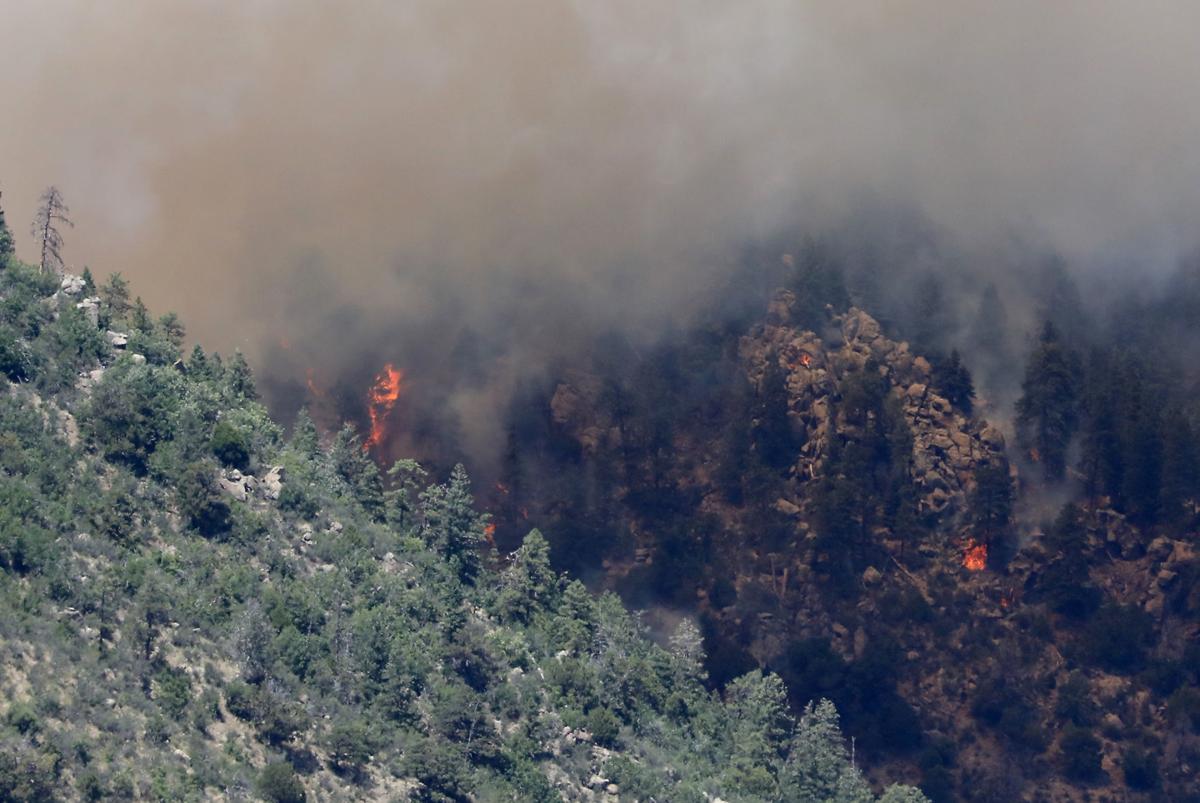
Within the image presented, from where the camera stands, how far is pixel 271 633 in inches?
4560

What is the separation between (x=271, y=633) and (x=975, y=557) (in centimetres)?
7634

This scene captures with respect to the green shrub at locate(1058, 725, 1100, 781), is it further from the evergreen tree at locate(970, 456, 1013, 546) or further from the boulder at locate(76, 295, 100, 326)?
the boulder at locate(76, 295, 100, 326)

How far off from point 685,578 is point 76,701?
77940mm

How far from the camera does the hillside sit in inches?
4181

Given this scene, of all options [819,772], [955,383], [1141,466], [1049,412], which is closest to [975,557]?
[1049,412]

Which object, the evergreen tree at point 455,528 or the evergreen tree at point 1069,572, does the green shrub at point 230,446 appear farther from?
the evergreen tree at point 1069,572

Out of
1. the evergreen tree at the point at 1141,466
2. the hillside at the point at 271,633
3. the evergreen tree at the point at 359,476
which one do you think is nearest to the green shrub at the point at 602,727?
the hillside at the point at 271,633

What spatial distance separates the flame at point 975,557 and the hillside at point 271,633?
2814 cm

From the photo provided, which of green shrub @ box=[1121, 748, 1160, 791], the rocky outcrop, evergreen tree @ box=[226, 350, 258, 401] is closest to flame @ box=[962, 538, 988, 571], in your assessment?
the rocky outcrop

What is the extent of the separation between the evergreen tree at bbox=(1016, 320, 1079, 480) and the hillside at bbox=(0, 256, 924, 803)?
124ft

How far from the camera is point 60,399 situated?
125m

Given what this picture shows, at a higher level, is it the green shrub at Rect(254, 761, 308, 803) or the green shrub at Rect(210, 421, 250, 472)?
the green shrub at Rect(210, 421, 250, 472)

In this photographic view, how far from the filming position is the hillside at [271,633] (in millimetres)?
106188

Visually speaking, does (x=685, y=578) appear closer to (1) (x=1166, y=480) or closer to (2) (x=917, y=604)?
(2) (x=917, y=604)
